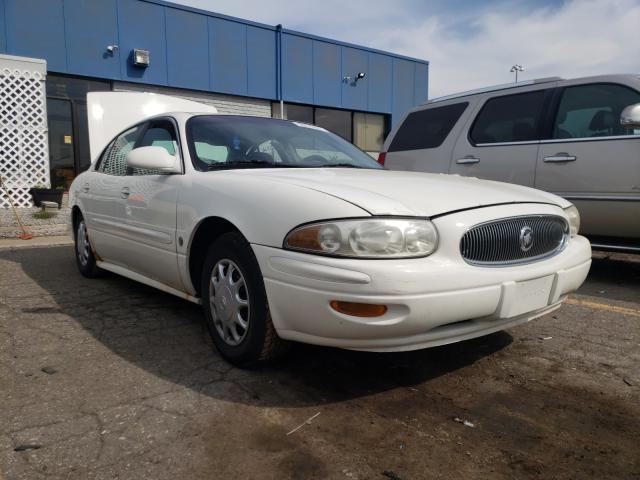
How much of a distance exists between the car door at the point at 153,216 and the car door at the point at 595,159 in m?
3.35

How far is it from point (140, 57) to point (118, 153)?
829cm

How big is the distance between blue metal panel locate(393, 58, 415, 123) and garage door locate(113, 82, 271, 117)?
5080mm

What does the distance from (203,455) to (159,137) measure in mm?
2471

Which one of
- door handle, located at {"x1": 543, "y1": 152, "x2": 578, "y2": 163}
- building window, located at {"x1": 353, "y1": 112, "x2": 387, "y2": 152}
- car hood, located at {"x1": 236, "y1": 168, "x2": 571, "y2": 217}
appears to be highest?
building window, located at {"x1": 353, "y1": 112, "x2": 387, "y2": 152}

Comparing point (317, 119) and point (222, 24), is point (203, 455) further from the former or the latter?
point (317, 119)

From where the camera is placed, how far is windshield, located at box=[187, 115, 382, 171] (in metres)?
3.16

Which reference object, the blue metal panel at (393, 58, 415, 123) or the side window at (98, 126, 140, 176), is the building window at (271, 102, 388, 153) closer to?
the blue metal panel at (393, 58, 415, 123)

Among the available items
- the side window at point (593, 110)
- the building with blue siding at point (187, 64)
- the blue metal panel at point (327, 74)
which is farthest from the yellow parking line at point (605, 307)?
the blue metal panel at point (327, 74)

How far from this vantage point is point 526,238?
2473 mm

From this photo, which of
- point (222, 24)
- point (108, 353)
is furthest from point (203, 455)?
point (222, 24)

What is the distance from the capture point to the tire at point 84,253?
4637mm

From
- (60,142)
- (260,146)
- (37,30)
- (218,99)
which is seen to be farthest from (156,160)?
(218,99)

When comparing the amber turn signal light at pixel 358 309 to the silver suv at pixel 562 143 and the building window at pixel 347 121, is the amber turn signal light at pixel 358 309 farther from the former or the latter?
the building window at pixel 347 121

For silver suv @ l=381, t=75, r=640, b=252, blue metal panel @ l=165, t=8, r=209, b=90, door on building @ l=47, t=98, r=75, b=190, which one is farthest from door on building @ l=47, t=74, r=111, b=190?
silver suv @ l=381, t=75, r=640, b=252
